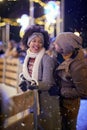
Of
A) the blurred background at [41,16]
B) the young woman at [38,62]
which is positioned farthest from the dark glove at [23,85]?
the blurred background at [41,16]

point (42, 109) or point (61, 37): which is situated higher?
point (61, 37)

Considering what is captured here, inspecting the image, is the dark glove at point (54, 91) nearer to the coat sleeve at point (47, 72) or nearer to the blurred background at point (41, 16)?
the coat sleeve at point (47, 72)

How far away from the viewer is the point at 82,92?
3.01 feet

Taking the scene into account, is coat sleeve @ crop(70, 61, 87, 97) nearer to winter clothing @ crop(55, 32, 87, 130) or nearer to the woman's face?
winter clothing @ crop(55, 32, 87, 130)

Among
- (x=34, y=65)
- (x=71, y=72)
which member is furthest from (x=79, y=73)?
(x=34, y=65)

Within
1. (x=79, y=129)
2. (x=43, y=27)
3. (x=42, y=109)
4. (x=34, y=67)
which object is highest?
(x=43, y=27)

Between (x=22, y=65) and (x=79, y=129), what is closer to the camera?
(x=22, y=65)

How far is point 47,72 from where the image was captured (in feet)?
2.99

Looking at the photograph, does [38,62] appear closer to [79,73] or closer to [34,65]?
[34,65]

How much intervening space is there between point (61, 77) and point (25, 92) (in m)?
0.11

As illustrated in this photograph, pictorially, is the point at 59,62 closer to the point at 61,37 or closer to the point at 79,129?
the point at 61,37

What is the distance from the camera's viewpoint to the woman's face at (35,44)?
916mm

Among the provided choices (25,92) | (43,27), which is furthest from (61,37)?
(25,92)

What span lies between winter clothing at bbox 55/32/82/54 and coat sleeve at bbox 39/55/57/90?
5 centimetres
